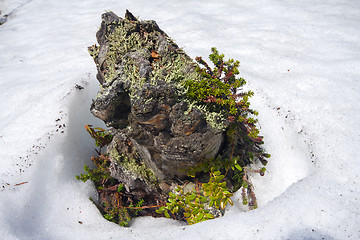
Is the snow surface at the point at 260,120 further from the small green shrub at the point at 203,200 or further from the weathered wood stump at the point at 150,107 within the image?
the weathered wood stump at the point at 150,107

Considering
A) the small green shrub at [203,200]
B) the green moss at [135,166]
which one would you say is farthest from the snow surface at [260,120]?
the green moss at [135,166]

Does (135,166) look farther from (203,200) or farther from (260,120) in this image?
(260,120)

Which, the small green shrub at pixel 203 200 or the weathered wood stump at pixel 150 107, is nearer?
the weathered wood stump at pixel 150 107

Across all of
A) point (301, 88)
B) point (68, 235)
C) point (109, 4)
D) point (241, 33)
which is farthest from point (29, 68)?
point (301, 88)

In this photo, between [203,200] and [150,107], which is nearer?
[150,107]

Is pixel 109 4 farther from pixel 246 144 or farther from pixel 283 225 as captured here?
pixel 283 225

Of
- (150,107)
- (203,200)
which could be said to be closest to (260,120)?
(203,200)

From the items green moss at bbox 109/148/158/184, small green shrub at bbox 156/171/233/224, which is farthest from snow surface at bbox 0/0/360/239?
green moss at bbox 109/148/158/184

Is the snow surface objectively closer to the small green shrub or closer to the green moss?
the small green shrub

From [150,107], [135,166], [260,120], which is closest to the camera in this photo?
[150,107]
